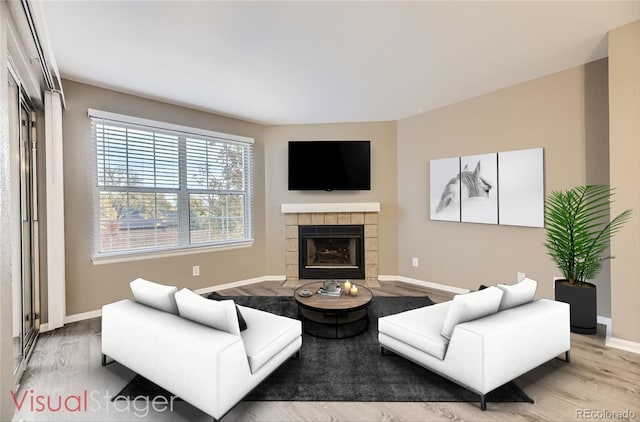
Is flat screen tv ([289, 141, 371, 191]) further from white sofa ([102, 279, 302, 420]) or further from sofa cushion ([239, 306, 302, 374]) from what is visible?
white sofa ([102, 279, 302, 420])

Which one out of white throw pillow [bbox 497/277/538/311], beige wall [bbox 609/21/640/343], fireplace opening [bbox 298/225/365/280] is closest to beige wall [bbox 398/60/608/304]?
beige wall [bbox 609/21/640/343]

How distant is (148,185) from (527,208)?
459 cm

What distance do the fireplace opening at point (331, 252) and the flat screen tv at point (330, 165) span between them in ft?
2.29

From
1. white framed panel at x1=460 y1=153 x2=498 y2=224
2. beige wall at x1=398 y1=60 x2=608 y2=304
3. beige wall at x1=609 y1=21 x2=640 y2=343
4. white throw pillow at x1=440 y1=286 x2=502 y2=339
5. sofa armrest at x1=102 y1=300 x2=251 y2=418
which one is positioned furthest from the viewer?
white framed panel at x1=460 y1=153 x2=498 y2=224

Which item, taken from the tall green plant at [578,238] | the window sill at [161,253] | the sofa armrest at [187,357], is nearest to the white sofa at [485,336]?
the tall green plant at [578,238]

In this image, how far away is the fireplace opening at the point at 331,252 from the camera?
471 cm

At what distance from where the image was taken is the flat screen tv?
4.64 meters

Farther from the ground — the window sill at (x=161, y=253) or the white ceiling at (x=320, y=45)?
the white ceiling at (x=320, y=45)

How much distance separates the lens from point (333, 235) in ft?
15.5

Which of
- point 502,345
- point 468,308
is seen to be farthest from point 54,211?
point 502,345

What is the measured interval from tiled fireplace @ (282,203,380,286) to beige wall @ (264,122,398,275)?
138 millimetres

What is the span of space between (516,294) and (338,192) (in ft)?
9.99

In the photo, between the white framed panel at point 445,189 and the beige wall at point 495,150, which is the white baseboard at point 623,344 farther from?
the white framed panel at point 445,189

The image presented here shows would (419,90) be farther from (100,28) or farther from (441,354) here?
(100,28)
